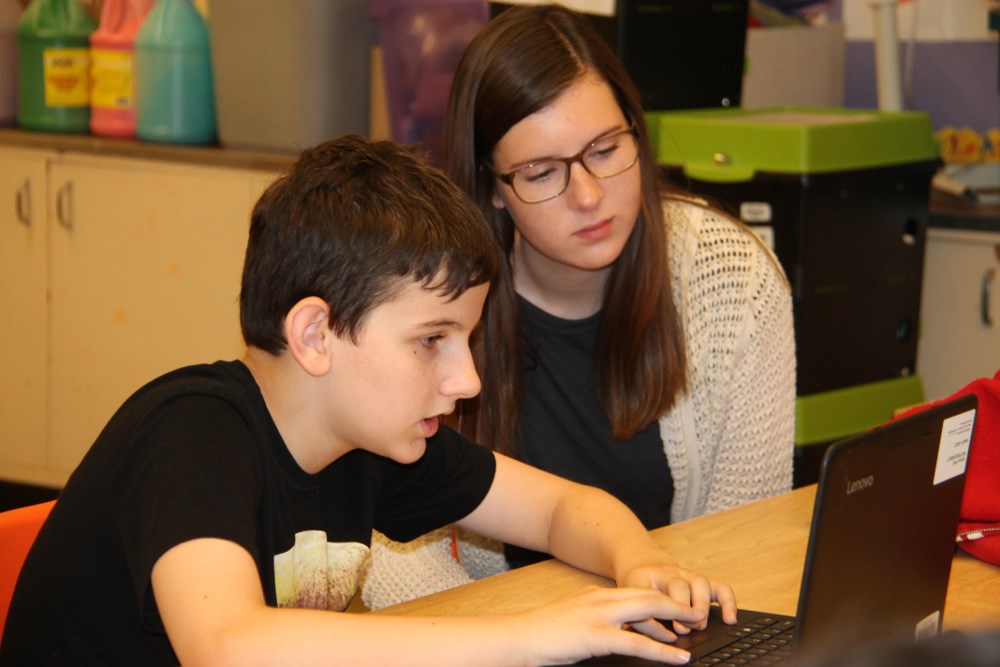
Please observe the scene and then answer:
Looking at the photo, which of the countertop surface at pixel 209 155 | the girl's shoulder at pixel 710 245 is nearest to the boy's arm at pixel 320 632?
the girl's shoulder at pixel 710 245

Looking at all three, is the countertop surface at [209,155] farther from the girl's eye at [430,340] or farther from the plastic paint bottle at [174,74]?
the girl's eye at [430,340]

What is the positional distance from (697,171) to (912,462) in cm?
149

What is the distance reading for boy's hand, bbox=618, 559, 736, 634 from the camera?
1.09 m

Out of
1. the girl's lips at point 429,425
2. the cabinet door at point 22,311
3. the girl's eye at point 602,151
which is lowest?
the cabinet door at point 22,311

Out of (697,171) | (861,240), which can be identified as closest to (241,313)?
(697,171)

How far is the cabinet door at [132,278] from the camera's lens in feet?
8.95

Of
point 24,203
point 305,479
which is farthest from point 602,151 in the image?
point 24,203

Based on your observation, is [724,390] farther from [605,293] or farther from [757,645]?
[757,645]

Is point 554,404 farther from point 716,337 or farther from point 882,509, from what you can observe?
point 882,509

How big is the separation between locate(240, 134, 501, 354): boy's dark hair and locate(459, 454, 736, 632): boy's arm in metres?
0.27

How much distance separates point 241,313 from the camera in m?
1.18

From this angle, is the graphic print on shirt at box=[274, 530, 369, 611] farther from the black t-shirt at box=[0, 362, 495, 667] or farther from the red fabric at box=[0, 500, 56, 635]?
the red fabric at box=[0, 500, 56, 635]

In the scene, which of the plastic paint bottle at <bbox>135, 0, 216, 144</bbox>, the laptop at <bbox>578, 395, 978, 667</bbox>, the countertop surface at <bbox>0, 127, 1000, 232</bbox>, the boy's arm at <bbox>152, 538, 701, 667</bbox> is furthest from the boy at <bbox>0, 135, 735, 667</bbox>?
the plastic paint bottle at <bbox>135, 0, 216, 144</bbox>

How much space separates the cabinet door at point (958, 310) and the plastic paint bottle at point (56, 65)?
6.00ft
